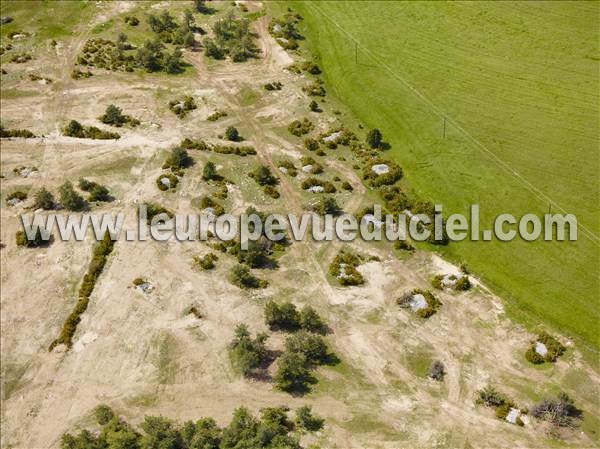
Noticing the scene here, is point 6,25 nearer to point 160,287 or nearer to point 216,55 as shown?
point 216,55

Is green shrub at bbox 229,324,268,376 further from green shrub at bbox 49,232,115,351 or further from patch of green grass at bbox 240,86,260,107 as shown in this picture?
patch of green grass at bbox 240,86,260,107

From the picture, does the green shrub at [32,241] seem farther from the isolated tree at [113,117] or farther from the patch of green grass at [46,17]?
the patch of green grass at [46,17]

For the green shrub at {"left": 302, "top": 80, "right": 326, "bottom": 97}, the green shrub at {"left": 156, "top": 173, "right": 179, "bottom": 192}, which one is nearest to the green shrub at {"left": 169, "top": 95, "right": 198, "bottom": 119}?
the green shrub at {"left": 156, "top": 173, "right": 179, "bottom": 192}

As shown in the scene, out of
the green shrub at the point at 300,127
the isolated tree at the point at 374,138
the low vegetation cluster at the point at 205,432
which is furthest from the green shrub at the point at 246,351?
the green shrub at the point at 300,127

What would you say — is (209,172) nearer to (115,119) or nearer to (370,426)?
(115,119)

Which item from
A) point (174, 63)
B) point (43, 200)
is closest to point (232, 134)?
point (174, 63)

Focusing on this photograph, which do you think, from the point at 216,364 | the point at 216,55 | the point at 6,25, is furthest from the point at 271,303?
the point at 6,25
